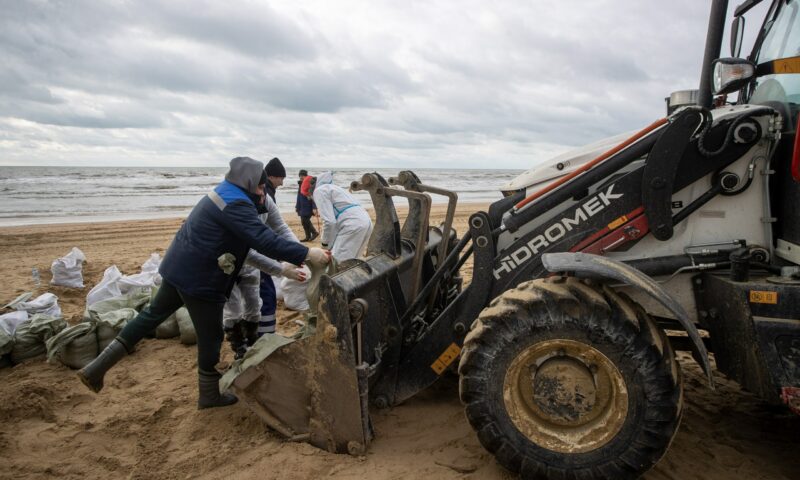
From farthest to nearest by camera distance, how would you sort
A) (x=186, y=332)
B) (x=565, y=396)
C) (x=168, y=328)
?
(x=168, y=328)
(x=186, y=332)
(x=565, y=396)

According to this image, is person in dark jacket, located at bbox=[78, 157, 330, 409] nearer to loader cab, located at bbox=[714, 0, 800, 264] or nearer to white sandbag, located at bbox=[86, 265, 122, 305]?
white sandbag, located at bbox=[86, 265, 122, 305]

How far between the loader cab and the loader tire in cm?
87

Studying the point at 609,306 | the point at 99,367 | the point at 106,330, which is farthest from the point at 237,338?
the point at 609,306

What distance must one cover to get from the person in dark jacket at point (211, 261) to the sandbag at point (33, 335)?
1605 millimetres

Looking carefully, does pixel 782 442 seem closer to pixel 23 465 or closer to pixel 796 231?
pixel 796 231

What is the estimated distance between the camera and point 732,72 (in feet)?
9.46

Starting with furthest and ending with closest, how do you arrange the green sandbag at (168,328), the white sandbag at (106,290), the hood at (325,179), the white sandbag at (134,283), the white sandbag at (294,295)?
1. the hood at (325,179)
2. the white sandbag at (294,295)
3. the white sandbag at (134,283)
4. the white sandbag at (106,290)
5. the green sandbag at (168,328)

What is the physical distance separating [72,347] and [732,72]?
546 cm

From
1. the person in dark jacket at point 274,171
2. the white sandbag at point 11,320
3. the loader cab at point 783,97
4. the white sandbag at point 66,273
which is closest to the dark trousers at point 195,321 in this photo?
the white sandbag at point 11,320

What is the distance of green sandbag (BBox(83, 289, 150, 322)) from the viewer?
550 centimetres

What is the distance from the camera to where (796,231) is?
105 inches

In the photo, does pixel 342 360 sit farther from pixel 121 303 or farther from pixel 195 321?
pixel 121 303

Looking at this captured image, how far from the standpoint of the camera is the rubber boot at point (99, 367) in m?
3.86

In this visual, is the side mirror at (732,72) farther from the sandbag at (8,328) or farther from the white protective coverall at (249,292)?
the sandbag at (8,328)
